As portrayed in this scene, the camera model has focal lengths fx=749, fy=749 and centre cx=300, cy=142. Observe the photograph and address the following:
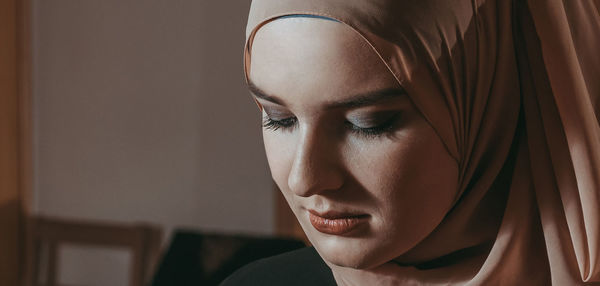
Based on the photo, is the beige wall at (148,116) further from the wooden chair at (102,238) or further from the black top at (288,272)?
the black top at (288,272)

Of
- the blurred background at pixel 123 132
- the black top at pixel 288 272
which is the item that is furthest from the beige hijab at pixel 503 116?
the blurred background at pixel 123 132

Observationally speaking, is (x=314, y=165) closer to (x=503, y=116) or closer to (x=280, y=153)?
(x=280, y=153)

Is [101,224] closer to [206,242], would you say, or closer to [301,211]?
[206,242]

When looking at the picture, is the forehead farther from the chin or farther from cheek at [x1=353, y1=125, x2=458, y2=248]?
the chin

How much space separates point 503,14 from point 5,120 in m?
2.67

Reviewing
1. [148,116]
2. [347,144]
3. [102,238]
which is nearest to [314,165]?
[347,144]

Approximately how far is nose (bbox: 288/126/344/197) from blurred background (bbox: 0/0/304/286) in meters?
2.06

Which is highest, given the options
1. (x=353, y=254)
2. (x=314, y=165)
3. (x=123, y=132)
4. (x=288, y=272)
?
(x=314, y=165)

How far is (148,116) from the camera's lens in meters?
3.01

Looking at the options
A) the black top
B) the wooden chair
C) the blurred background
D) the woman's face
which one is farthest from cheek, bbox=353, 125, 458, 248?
the wooden chair

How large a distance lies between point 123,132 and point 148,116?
14 cm

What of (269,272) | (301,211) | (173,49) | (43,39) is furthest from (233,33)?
(301,211)

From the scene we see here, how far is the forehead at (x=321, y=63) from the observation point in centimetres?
73

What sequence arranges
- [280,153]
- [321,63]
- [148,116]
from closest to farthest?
[321,63], [280,153], [148,116]
